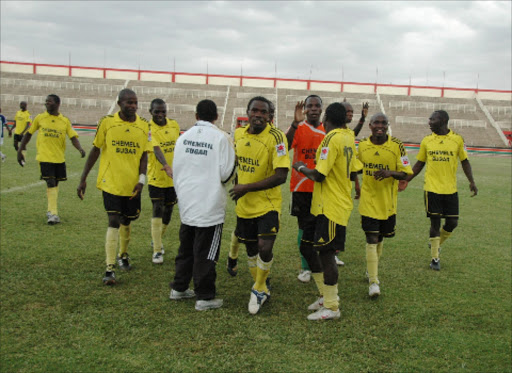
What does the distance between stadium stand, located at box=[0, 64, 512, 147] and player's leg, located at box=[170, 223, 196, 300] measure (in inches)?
1756

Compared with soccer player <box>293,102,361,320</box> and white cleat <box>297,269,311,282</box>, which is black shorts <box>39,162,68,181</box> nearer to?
white cleat <box>297,269,311,282</box>

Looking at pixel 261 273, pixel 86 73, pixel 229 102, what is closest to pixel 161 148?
pixel 261 273

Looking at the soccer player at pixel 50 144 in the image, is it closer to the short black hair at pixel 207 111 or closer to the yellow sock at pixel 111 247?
the yellow sock at pixel 111 247

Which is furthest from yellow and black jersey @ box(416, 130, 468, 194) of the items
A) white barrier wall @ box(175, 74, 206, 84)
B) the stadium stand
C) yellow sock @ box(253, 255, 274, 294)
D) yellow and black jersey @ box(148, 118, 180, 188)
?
white barrier wall @ box(175, 74, 206, 84)

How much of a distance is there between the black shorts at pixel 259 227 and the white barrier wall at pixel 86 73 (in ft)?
218

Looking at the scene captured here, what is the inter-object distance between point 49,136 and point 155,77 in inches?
2388

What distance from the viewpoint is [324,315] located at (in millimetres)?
4656

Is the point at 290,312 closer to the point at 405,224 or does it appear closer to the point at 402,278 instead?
the point at 402,278

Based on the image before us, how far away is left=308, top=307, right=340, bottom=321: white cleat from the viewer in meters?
4.64

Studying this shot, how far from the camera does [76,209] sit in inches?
381

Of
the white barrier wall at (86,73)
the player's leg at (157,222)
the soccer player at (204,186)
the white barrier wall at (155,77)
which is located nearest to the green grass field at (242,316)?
the player's leg at (157,222)

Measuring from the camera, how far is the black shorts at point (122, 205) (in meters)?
5.54

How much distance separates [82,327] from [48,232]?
3.96m

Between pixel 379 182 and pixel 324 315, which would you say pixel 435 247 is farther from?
pixel 324 315
